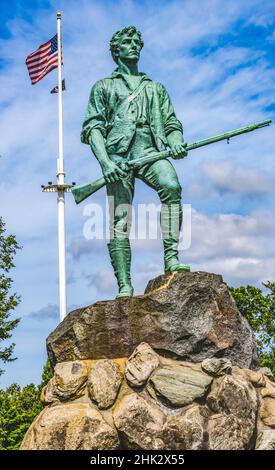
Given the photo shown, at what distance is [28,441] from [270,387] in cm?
283

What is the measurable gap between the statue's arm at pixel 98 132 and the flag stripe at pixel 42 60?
1252cm

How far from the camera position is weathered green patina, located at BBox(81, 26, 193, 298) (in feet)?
32.4

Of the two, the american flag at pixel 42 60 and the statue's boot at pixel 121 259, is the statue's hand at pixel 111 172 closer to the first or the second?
the statue's boot at pixel 121 259

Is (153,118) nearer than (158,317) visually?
No

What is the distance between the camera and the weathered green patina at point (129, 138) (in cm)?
988

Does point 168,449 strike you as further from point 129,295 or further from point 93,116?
point 93,116

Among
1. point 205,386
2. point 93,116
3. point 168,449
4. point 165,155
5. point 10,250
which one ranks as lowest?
point 168,449

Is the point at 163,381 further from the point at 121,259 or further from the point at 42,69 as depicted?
the point at 42,69

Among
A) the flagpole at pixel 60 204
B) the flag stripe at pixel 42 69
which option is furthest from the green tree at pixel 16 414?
the flag stripe at pixel 42 69

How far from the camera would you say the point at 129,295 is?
9.65 meters

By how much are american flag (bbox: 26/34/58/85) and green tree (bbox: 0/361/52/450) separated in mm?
9828

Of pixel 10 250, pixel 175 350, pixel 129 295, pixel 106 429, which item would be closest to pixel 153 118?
pixel 129 295

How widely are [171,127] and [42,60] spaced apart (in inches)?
531

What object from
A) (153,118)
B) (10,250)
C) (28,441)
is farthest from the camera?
(10,250)
